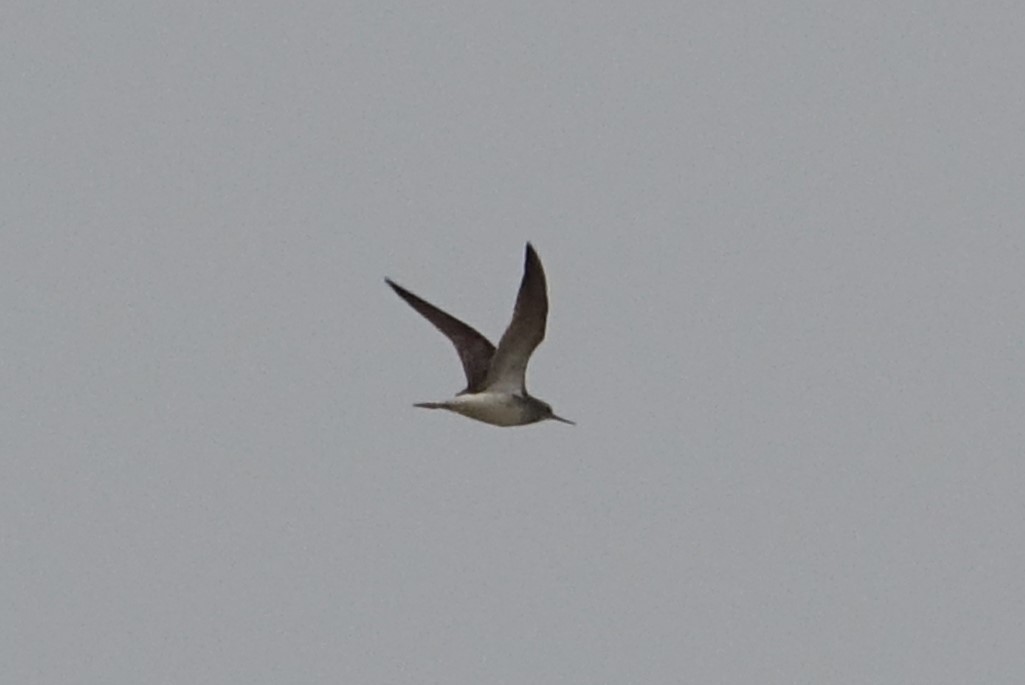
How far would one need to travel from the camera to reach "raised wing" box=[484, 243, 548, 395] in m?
18.2

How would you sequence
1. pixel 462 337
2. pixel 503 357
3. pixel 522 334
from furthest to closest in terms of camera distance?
pixel 462 337
pixel 503 357
pixel 522 334

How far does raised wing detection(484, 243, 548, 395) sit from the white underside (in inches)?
3.1

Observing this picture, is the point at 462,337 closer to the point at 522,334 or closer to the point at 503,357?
the point at 503,357

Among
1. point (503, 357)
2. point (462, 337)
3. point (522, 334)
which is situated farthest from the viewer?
point (462, 337)

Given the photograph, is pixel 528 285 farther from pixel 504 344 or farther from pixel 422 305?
pixel 422 305

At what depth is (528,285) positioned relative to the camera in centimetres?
1820

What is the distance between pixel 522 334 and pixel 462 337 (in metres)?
1.80

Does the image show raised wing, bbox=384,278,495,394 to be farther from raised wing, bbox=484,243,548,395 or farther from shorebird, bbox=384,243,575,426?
raised wing, bbox=484,243,548,395

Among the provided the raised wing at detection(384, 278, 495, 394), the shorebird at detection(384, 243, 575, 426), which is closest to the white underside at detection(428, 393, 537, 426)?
the shorebird at detection(384, 243, 575, 426)

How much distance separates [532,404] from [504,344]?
3.28ft

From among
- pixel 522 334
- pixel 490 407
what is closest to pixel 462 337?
pixel 490 407

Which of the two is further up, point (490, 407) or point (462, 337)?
point (462, 337)

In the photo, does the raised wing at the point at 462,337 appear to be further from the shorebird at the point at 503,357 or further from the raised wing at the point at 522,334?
the raised wing at the point at 522,334

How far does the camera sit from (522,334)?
Result: 736 inches
